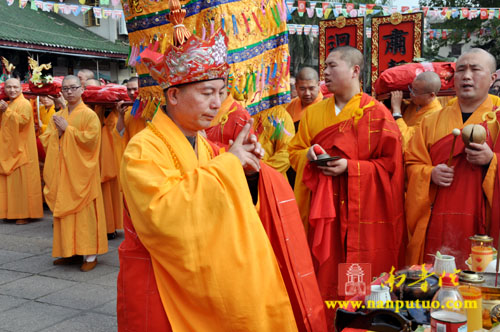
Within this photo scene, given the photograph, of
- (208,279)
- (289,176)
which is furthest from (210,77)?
(289,176)

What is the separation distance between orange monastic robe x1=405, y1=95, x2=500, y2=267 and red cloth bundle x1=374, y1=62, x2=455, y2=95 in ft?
3.96

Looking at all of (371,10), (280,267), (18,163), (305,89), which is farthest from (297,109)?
(371,10)

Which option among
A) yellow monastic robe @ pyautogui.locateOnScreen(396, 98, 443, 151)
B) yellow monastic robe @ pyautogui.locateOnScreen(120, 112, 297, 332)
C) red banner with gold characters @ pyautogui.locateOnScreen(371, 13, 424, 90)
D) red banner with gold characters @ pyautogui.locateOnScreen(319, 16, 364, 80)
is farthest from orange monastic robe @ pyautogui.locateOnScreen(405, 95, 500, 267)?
red banner with gold characters @ pyautogui.locateOnScreen(319, 16, 364, 80)

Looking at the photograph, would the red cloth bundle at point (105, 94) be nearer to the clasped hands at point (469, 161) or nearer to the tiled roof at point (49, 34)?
the clasped hands at point (469, 161)

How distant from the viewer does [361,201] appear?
3.25 metres

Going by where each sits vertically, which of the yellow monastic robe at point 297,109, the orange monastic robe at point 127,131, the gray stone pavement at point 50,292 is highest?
the yellow monastic robe at point 297,109

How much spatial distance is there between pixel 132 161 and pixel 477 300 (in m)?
1.25

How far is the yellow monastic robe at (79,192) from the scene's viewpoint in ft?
16.0

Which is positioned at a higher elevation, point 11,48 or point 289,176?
point 11,48

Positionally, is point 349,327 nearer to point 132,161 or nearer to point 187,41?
point 132,161

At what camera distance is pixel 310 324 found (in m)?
2.04

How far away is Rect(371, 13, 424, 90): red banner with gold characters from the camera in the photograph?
8.62 meters

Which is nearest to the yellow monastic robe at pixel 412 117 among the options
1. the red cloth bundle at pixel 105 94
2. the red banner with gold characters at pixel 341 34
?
the red cloth bundle at pixel 105 94

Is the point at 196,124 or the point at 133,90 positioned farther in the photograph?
the point at 133,90
